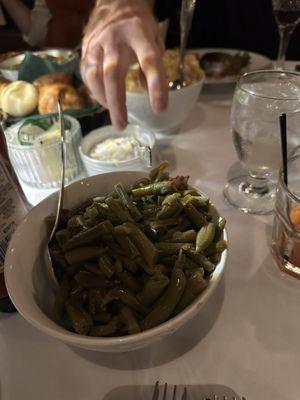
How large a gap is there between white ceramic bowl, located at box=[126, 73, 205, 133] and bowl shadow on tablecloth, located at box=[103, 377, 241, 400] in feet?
2.08

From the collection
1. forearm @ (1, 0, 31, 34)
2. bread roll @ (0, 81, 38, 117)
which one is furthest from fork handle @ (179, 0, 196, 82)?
forearm @ (1, 0, 31, 34)

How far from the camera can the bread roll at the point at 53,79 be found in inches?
43.4

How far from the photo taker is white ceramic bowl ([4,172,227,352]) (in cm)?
45

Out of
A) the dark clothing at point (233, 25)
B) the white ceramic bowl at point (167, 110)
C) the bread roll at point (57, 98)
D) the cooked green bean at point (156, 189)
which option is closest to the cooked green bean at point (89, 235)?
the cooked green bean at point (156, 189)

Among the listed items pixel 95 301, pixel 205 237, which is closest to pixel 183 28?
Result: pixel 205 237

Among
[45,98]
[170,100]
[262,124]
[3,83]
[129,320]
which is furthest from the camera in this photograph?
[3,83]

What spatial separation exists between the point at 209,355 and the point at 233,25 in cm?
151

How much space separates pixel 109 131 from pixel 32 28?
4.13ft

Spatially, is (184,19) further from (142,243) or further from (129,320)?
(129,320)

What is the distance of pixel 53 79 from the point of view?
43.6 inches

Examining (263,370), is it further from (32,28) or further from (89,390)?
(32,28)

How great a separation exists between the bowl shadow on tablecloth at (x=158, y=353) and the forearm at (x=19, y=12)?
1.88m

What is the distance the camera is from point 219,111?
1.11 metres

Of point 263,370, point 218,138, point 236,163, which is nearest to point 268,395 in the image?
point 263,370
